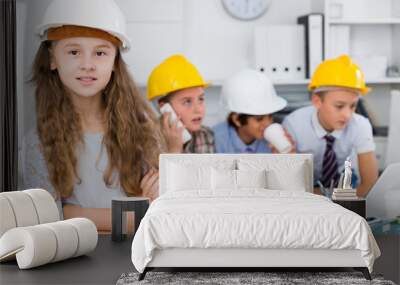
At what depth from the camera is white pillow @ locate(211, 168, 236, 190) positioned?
5.75m

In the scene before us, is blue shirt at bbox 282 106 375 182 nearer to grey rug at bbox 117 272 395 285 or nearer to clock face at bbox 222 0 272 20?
clock face at bbox 222 0 272 20

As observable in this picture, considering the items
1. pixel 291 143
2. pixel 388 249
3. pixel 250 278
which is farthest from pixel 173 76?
pixel 250 278

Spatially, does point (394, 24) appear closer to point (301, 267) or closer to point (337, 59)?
point (337, 59)

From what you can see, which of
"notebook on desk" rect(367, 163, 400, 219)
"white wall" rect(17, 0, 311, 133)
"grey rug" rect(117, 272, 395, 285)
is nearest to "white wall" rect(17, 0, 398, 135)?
"white wall" rect(17, 0, 311, 133)

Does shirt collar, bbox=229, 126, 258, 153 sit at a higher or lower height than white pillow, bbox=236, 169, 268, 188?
higher

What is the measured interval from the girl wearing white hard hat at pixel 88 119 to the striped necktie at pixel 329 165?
143 cm

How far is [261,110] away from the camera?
648 cm

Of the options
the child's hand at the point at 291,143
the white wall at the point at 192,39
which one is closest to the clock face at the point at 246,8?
the white wall at the point at 192,39

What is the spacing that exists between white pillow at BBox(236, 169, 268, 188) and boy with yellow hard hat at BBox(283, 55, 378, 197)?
0.84 m

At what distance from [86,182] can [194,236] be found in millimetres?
2225

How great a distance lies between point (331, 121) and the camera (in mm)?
6543

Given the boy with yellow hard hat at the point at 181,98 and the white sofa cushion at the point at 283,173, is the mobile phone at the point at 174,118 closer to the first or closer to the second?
the boy with yellow hard hat at the point at 181,98

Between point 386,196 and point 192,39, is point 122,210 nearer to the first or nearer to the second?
point 192,39

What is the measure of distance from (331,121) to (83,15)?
7.50ft
